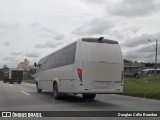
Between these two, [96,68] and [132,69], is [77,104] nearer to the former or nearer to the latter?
[96,68]

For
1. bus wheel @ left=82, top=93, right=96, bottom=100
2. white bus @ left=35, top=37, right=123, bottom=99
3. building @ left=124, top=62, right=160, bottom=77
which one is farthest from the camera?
building @ left=124, top=62, right=160, bottom=77

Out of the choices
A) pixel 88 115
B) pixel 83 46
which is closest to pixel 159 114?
pixel 88 115

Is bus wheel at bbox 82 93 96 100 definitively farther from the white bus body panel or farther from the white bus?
the white bus body panel

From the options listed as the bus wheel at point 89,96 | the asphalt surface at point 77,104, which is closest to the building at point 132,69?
the bus wheel at point 89,96

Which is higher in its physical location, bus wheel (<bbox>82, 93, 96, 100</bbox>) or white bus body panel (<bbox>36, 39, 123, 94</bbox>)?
white bus body panel (<bbox>36, 39, 123, 94</bbox>)

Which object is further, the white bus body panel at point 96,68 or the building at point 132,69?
the building at point 132,69

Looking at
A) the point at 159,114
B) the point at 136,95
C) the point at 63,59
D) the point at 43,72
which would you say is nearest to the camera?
the point at 159,114

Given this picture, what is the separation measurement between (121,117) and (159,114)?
1657mm

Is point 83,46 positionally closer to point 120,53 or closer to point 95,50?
point 95,50

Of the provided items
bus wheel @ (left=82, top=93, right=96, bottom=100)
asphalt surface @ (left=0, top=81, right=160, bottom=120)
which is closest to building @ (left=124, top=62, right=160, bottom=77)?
bus wheel @ (left=82, top=93, right=96, bottom=100)

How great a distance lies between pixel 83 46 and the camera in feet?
52.8

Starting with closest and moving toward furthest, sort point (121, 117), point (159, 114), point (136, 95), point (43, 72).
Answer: point (121, 117) → point (159, 114) → point (136, 95) → point (43, 72)

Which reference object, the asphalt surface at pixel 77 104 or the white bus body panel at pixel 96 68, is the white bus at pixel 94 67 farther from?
the asphalt surface at pixel 77 104

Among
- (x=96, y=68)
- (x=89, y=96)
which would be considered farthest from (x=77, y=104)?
(x=89, y=96)
